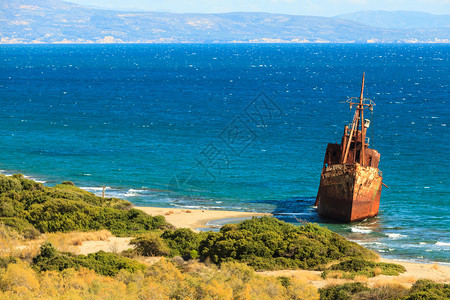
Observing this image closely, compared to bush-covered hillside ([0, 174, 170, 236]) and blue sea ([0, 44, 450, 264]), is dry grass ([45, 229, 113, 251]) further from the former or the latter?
blue sea ([0, 44, 450, 264])

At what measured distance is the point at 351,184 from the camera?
125ft

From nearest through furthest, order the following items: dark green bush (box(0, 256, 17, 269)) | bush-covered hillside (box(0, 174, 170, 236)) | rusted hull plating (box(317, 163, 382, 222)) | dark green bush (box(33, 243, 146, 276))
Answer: dark green bush (box(0, 256, 17, 269))
dark green bush (box(33, 243, 146, 276))
bush-covered hillside (box(0, 174, 170, 236))
rusted hull plating (box(317, 163, 382, 222))

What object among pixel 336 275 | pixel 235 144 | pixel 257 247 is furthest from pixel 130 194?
pixel 336 275

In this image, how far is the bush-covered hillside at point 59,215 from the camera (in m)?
30.1

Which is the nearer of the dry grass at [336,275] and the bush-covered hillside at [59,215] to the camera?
the dry grass at [336,275]

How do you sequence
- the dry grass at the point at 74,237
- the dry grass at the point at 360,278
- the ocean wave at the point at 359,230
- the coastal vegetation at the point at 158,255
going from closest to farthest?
the coastal vegetation at the point at 158,255 → the dry grass at the point at 360,278 → the dry grass at the point at 74,237 → the ocean wave at the point at 359,230

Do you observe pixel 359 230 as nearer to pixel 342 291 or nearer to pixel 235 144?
pixel 342 291

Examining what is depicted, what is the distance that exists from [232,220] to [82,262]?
17.6 metres

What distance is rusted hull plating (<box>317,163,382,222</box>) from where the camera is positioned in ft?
125

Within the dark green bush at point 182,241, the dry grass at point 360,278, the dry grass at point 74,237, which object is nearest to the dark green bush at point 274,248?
the dark green bush at point 182,241

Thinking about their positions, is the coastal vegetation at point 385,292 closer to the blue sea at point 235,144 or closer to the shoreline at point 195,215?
the blue sea at point 235,144

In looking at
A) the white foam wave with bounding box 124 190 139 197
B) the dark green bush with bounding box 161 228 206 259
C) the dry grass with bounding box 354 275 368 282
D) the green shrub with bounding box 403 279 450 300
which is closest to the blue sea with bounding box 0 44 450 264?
the white foam wave with bounding box 124 190 139 197

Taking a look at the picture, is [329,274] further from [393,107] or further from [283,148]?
[393,107]

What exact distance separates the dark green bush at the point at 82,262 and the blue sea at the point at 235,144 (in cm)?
1579
